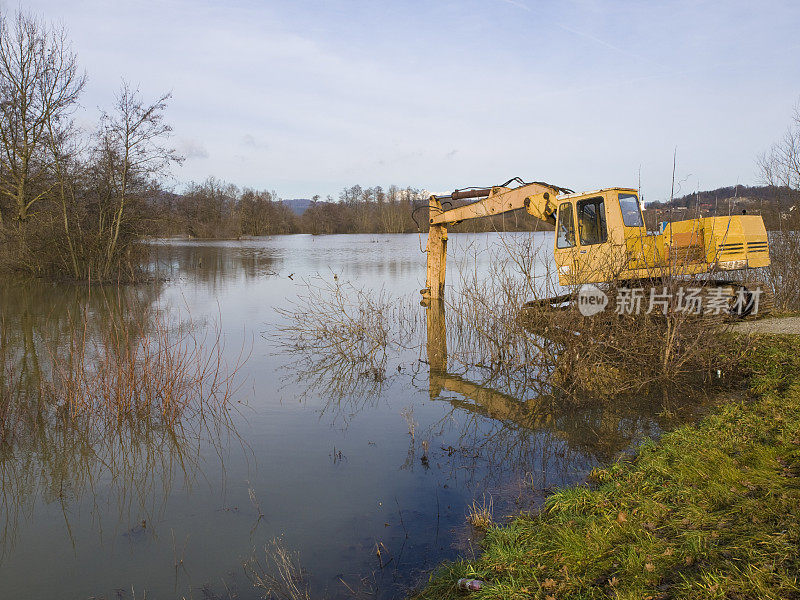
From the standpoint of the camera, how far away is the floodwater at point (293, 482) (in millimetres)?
4074

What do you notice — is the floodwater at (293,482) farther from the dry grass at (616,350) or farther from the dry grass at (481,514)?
the dry grass at (616,350)

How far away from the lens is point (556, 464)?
5.71 m

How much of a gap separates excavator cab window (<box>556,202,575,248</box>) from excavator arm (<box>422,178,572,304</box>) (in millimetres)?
392

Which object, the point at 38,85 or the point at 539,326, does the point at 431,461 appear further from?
the point at 38,85

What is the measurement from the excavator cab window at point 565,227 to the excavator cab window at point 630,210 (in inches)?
38.5

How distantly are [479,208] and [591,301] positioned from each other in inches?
257

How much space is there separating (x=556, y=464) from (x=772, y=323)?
7.52 meters

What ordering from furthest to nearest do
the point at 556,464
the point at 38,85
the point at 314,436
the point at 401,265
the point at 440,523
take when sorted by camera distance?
the point at 401,265 < the point at 38,85 < the point at 314,436 < the point at 556,464 < the point at 440,523

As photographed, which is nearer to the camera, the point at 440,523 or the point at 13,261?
the point at 440,523

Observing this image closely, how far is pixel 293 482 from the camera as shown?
551 cm

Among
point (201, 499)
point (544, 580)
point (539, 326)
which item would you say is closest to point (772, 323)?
point (539, 326)

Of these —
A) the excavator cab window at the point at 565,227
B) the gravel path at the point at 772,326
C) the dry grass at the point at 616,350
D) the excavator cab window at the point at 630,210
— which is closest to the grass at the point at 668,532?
the dry grass at the point at 616,350

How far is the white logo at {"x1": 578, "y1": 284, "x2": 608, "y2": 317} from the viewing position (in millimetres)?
7707

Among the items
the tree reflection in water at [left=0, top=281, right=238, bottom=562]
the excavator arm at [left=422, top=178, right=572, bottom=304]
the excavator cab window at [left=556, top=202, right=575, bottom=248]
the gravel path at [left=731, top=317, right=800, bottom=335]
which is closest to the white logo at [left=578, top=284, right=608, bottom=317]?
the excavator cab window at [left=556, top=202, right=575, bottom=248]
